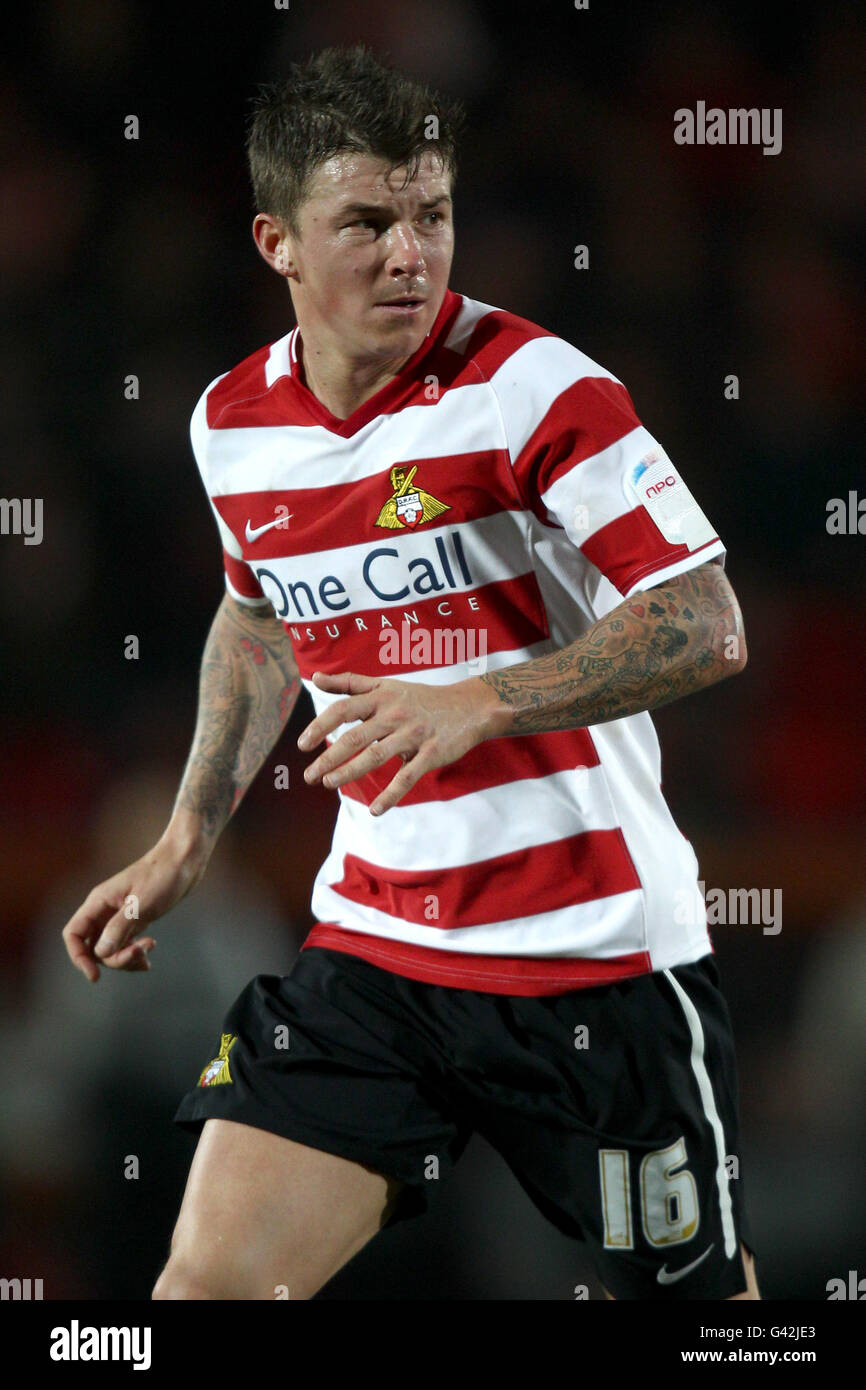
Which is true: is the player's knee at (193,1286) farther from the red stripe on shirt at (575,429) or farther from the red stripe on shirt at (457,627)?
the red stripe on shirt at (575,429)

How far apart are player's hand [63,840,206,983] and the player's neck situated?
0.63m

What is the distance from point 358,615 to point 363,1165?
64cm

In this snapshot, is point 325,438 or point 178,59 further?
point 178,59

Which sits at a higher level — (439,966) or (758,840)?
(758,840)

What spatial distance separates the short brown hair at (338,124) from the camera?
1.65 metres

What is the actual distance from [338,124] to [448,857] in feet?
2.86

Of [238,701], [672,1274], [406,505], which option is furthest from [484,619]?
[672,1274]

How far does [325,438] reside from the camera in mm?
1725

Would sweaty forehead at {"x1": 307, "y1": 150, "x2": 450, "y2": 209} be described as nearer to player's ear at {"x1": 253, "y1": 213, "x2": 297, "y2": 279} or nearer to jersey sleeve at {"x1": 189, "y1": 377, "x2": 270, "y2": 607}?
player's ear at {"x1": 253, "y1": 213, "x2": 297, "y2": 279}

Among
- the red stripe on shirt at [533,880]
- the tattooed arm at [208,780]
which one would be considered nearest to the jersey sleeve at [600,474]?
the red stripe on shirt at [533,880]

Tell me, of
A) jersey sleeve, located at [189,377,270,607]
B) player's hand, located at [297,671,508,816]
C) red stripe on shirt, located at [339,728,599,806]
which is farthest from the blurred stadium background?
player's hand, located at [297,671,508,816]

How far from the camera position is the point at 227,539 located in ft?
6.30
